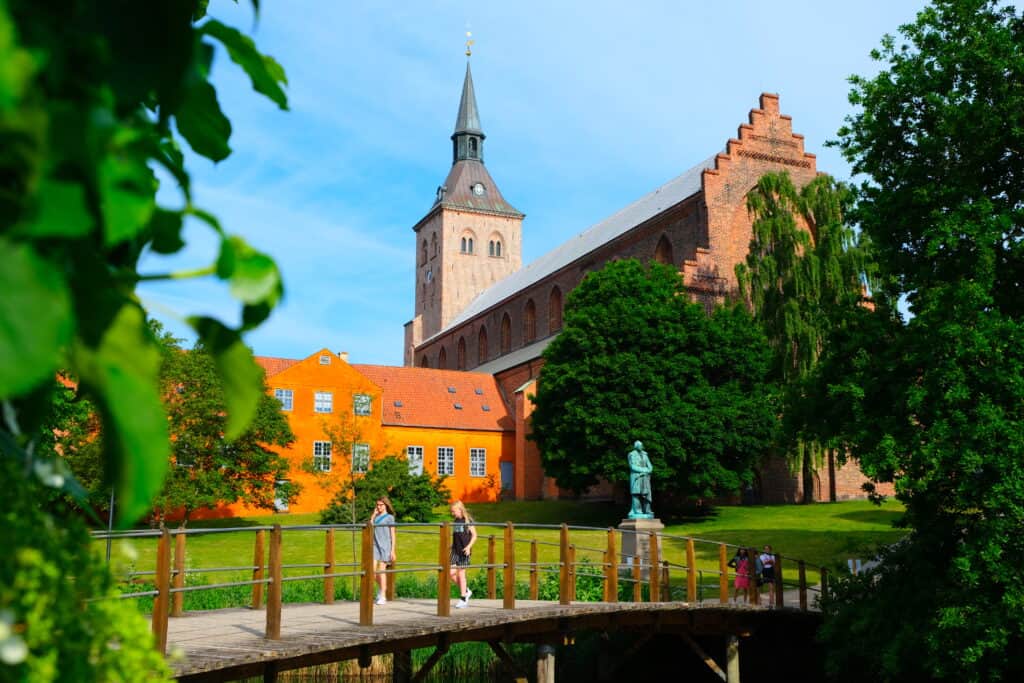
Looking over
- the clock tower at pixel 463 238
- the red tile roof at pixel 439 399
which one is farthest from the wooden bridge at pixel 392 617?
the clock tower at pixel 463 238

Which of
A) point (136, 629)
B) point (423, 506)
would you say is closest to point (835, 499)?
point (423, 506)

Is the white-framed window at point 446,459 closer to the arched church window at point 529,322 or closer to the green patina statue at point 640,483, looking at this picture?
Result: the arched church window at point 529,322

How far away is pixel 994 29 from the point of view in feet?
55.8

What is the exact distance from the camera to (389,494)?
34344 mm

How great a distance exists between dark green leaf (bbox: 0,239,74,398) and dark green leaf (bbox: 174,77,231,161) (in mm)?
551

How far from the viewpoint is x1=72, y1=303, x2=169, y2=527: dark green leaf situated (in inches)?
42.7

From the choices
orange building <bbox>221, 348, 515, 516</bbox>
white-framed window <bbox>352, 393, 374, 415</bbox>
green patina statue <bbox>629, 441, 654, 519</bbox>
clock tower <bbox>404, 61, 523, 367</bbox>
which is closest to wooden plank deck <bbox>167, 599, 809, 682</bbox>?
green patina statue <bbox>629, 441, 654, 519</bbox>

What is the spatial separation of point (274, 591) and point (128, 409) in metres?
8.75

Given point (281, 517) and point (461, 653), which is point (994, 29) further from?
point (281, 517)

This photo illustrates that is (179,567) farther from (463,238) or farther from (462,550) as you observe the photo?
(463,238)

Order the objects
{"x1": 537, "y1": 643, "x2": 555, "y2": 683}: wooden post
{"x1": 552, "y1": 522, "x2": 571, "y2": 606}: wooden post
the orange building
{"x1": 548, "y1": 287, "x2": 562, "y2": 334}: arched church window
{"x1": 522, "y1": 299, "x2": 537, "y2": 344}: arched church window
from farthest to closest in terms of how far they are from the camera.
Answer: {"x1": 522, "y1": 299, "x2": 537, "y2": 344}: arched church window
{"x1": 548, "y1": 287, "x2": 562, "y2": 334}: arched church window
the orange building
{"x1": 537, "y1": 643, "x2": 555, "y2": 683}: wooden post
{"x1": 552, "y1": 522, "x2": 571, "y2": 606}: wooden post

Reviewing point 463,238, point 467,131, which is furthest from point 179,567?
point 467,131

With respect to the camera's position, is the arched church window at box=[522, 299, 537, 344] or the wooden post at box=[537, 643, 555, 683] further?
the arched church window at box=[522, 299, 537, 344]

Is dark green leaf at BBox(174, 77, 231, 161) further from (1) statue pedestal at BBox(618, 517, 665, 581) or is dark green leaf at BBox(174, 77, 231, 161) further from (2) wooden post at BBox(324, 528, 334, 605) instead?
(1) statue pedestal at BBox(618, 517, 665, 581)
